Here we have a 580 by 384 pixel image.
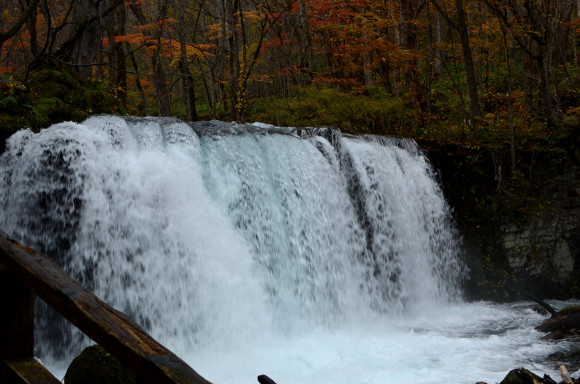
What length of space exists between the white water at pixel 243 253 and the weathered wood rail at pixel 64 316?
323 cm

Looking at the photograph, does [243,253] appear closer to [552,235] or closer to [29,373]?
[29,373]

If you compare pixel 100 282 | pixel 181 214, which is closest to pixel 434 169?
pixel 181 214

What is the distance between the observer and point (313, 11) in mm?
14805

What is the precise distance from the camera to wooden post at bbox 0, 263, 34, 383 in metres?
1.91

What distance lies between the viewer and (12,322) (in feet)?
6.29

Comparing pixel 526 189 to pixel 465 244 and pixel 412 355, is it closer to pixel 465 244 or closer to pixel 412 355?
pixel 465 244

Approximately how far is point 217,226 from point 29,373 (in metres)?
4.65

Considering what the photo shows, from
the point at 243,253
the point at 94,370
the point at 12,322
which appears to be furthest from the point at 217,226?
the point at 12,322

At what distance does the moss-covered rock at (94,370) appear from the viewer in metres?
2.80

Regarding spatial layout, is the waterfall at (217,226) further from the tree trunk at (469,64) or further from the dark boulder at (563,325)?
the tree trunk at (469,64)

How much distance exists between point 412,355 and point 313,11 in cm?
1166

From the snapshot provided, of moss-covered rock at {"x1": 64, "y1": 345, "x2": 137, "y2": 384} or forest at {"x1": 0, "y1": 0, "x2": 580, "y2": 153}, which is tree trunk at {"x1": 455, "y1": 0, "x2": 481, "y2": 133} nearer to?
forest at {"x1": 0, "y1": 0, "x2": 580, "y2": 153}

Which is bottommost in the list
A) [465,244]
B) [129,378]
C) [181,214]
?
[465,244]

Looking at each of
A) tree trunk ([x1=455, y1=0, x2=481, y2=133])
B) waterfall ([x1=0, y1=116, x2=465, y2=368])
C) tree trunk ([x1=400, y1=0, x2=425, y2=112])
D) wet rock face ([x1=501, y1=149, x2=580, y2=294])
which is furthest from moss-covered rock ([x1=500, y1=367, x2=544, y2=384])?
tree trunk ([x1=400, y1=0, x2=425, y2=112])
